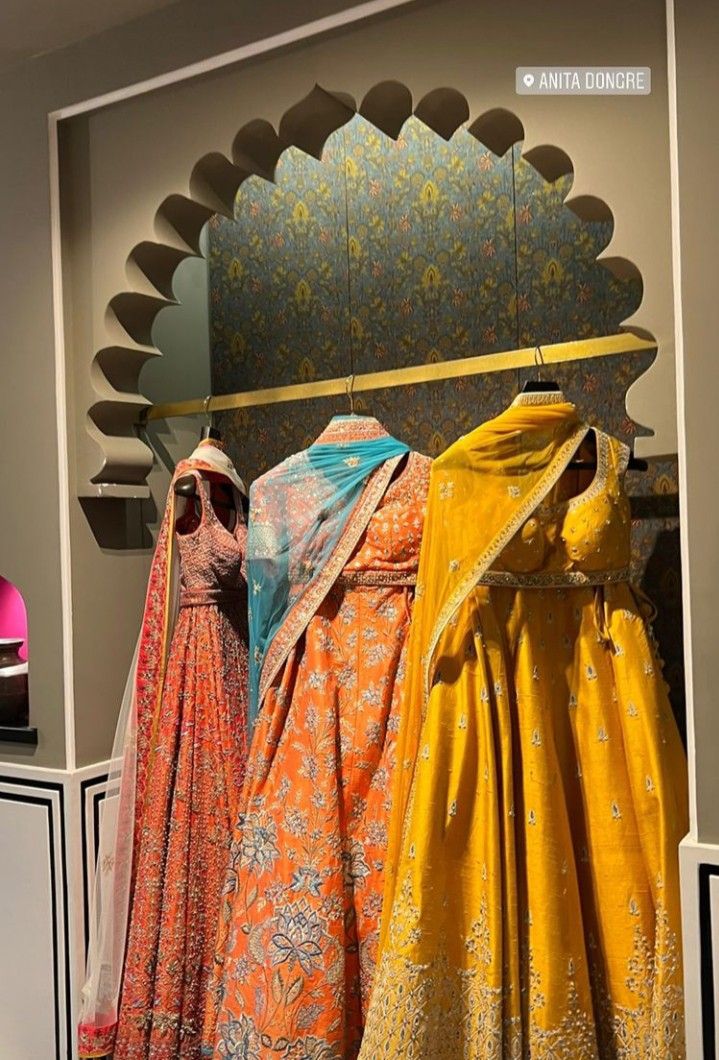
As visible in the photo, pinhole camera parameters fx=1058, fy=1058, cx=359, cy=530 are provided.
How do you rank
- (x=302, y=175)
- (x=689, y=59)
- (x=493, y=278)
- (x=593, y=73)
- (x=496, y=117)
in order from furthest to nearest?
1. (x=302, y=175)
2. (x=493, y=278)
3. (x=496, y=117)
4. (x=593, y=73)
5. (x=689, y=59)

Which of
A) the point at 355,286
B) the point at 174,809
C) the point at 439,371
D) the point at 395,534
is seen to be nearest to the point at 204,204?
the point at 355,286

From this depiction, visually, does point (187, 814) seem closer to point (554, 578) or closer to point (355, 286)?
point (554, 578)

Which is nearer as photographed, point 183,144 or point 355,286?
point 183,144

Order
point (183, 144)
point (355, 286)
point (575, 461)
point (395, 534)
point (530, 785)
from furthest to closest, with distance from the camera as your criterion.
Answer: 1. point (355, 286)
2. point (183, 144)
3. point (395, 534)
4. point (575, 461)
5. point (530, 785)

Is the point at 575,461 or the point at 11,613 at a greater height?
the point at 575,461

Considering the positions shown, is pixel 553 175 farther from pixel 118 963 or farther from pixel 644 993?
pixel 118 963

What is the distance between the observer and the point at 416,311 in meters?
2.62

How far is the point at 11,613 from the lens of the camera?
2.79 m

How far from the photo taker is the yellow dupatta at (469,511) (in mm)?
1799

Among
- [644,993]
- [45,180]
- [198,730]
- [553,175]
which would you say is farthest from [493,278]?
[644,993]

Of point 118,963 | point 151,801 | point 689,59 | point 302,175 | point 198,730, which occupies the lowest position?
point 118,963

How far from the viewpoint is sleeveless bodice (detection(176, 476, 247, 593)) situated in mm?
2336

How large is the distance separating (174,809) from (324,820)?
0.45 meters

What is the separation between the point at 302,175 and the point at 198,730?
1.51m
